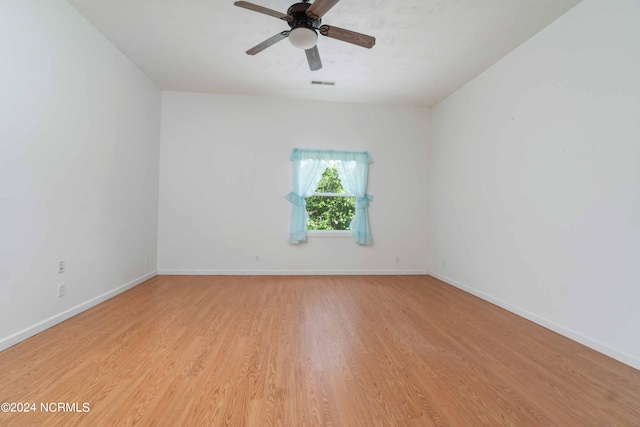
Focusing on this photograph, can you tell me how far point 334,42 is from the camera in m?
2.91

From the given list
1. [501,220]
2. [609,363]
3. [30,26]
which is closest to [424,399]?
[609,363]

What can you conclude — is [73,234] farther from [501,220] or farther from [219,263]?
[501,220]

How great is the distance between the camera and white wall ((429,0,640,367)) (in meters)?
2.03

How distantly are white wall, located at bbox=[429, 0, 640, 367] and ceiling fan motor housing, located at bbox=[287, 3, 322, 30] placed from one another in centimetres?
228

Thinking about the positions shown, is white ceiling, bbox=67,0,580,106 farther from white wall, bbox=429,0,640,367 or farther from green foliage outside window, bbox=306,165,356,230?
green foliage outside window, bbox=306,165,356,230

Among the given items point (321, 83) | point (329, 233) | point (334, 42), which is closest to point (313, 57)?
point (334, 42)

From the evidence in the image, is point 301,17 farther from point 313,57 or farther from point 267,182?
point 267,182

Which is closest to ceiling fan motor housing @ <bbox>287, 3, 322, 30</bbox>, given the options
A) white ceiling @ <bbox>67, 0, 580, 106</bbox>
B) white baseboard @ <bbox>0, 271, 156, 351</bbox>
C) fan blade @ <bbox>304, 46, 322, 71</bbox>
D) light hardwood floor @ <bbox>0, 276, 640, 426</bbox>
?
fan blade @ <bbox>304, 46, 322, 71</bbox>

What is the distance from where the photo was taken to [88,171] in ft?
8.89

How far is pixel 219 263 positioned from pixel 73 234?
2014mm

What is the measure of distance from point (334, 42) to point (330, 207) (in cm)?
246

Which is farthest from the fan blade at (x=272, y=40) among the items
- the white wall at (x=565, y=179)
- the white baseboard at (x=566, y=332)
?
the white baseboard at (x=566, y=332)

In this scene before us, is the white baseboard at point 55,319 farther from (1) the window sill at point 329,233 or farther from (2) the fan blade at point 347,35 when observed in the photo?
(2) the fan blade at point 347,35

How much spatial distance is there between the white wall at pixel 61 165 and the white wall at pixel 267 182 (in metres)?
0.73
